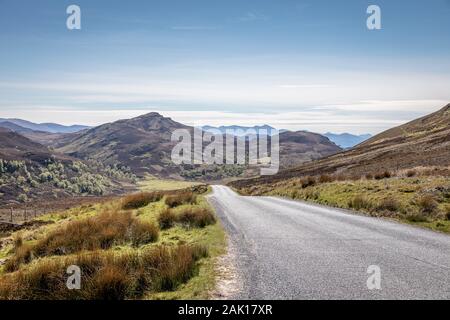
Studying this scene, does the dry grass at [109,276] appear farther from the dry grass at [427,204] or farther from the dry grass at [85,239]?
the dry grass at [427,204]

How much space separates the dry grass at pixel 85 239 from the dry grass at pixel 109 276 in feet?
14.4

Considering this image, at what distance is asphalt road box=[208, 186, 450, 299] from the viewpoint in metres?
8.34

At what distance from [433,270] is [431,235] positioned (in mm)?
5613

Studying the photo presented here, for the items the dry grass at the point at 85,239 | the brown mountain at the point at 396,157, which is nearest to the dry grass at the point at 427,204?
the dry grass at the point at 85,239

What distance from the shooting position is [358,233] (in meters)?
15.4

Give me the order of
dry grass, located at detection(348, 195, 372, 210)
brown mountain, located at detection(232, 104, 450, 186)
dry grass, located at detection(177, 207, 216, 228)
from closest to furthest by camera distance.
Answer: dry grass, located at detection(177, 207, 216, 228) < dry grass, located at detection(348, 195, 372, 210) < brown mountain, located at detection(232, 104, 450, 186)

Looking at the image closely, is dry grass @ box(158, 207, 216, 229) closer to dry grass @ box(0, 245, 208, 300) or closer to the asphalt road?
the asphalt road

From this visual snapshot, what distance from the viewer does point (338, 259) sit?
1112cm

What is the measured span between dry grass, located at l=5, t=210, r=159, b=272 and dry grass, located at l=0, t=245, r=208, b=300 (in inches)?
173

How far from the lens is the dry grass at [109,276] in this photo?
895 centimetres

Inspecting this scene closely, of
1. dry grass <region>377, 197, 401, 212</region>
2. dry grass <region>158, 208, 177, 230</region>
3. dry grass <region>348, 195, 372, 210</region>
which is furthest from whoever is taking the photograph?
dry grass <region>348, 195, 372, 210</region>

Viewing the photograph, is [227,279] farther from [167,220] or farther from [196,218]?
[167,220]

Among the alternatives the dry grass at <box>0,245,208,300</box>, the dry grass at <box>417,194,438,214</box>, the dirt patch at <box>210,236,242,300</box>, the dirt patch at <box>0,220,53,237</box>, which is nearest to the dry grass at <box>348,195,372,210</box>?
the dry grass at <box>417,194,438,214</box>

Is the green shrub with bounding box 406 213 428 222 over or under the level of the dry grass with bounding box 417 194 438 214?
under
